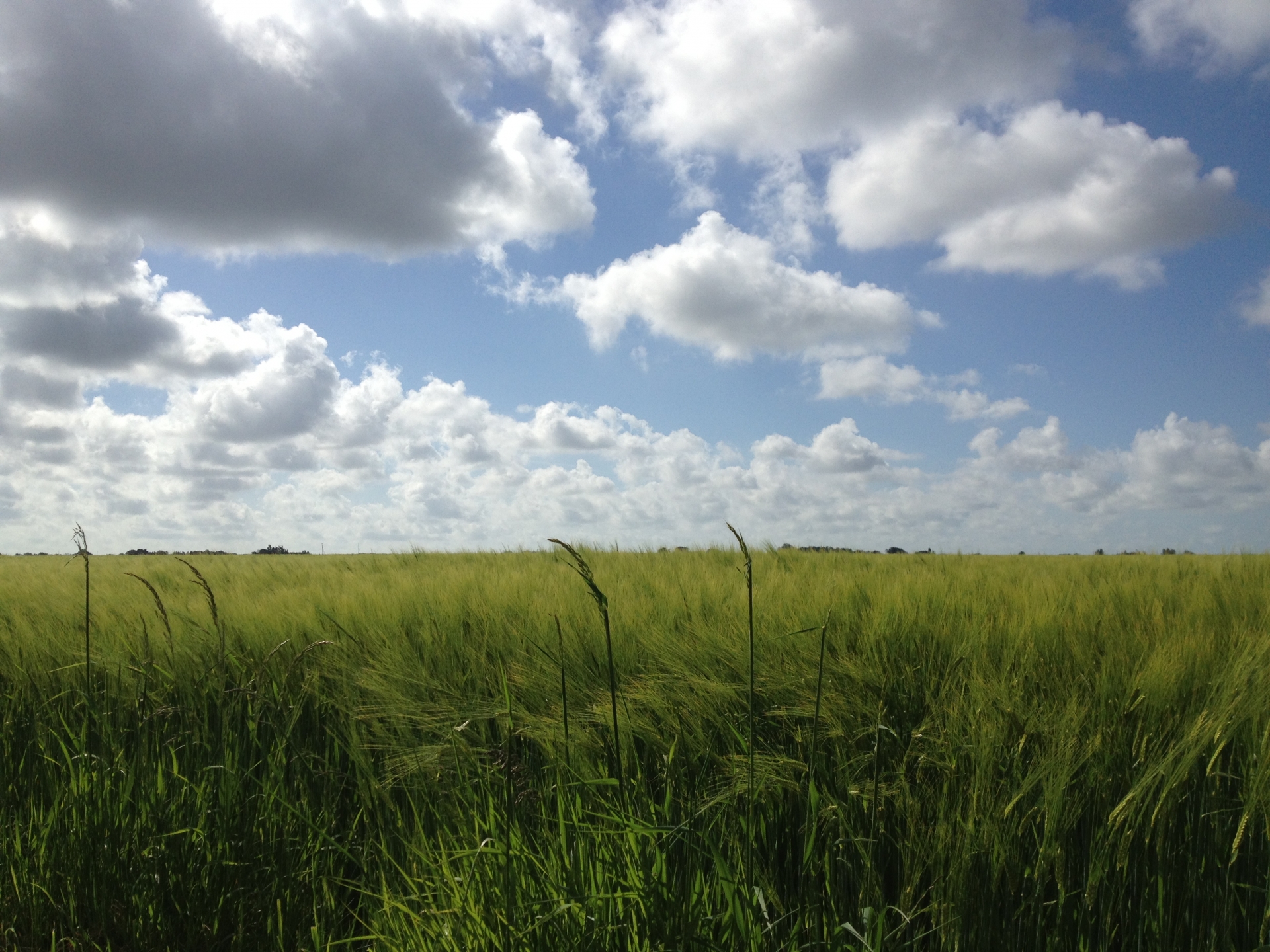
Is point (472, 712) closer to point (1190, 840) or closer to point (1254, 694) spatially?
point (1190, 840)

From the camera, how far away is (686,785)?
6.40 ft

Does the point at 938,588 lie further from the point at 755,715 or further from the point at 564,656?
the point at 564,656

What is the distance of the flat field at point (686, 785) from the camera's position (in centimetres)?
157

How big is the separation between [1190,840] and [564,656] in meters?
1.74

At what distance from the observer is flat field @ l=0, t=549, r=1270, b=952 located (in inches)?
61.7

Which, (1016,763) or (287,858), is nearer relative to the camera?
(1016,763)

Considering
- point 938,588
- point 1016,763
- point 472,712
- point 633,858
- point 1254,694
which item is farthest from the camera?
point 938,588

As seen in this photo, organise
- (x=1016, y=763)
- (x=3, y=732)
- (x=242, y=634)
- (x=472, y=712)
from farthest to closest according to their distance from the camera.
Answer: (x=242, y=634), (x=3, y=732), (x=472, y=712), (x=1016, y=763)

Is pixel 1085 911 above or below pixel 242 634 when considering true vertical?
Result: below

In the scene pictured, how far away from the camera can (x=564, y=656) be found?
98.8 inches

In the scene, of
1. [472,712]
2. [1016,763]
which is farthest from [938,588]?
A: [472,712]

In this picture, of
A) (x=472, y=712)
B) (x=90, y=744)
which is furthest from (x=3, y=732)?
(x=472, y=712)

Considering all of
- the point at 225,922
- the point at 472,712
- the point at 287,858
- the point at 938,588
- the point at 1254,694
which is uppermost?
the point at 938,588

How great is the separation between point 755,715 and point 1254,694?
126cm
